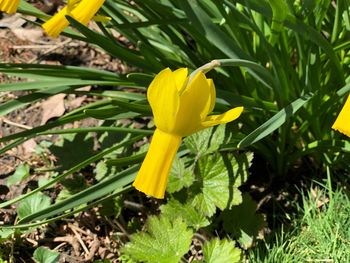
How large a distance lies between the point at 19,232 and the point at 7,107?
397 mm

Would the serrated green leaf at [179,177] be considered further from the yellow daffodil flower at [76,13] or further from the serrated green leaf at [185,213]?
the yellow daffodil flower at [76,13]

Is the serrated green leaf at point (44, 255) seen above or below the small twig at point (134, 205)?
below

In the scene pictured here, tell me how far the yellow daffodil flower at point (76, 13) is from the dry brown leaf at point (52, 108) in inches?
36.7

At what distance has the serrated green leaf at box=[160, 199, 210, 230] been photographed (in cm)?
168

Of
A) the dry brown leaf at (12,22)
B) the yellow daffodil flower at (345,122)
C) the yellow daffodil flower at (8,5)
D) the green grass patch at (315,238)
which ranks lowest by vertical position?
the green grass patch at (315,238)

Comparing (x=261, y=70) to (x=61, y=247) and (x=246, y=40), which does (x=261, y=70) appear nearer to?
(x=246, y=40)

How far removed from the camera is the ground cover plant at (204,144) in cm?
155

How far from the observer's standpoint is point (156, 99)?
1.14 metres

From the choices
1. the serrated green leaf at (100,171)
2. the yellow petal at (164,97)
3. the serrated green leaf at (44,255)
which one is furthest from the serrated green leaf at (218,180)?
the yellow petal at (164,97)

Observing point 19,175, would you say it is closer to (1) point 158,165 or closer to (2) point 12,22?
(2) point 12,22

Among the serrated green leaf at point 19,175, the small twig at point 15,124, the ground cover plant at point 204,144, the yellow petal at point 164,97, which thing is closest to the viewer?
the yellow petal at point 164,97

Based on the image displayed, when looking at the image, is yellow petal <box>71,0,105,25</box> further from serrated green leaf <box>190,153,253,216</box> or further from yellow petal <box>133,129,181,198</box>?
serrated green leaf <box>190,153,253,216</box>

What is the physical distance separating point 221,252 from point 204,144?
31 centimetres

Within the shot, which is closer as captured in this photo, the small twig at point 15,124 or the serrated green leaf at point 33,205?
the serrated green leaf at point 33,205
